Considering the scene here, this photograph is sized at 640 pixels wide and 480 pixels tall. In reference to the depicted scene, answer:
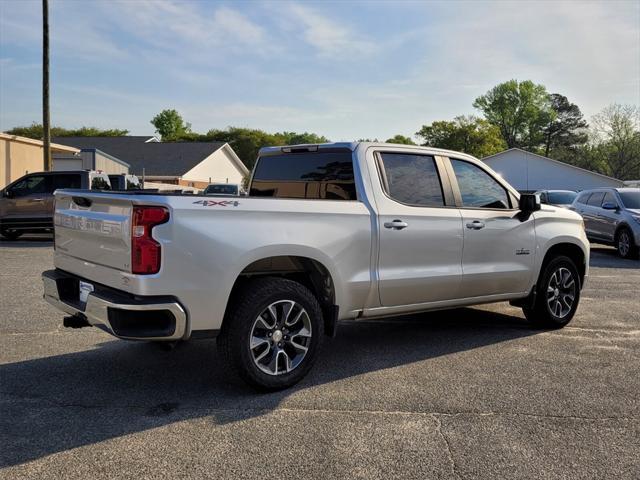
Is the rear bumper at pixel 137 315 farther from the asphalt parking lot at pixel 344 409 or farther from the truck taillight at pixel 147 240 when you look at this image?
the asphalt parking lot at pixel 344 409

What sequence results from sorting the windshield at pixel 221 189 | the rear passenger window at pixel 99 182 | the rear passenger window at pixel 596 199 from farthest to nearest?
the windshield at pixel 221 189 → the rear passenger window at pixel 99 182 → the rear passenger window at pixel 596 199

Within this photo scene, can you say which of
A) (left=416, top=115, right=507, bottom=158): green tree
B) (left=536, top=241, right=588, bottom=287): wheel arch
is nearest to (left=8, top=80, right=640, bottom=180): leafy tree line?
(left=416, top=115, right=507, bottom=158): green tree

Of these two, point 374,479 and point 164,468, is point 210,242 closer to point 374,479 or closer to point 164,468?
point 164,468

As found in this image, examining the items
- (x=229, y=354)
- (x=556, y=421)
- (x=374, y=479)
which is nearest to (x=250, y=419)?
(x=229, y=354)

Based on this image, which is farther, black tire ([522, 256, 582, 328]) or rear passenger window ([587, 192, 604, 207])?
rear passenger window ([587, 192, 604, 207])

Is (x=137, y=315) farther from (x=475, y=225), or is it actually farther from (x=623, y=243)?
(x=623, y=243)

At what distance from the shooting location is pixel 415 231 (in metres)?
5.27

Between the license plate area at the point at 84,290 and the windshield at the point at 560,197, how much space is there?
63.0 feet

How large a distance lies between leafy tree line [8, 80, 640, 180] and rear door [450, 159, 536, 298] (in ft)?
169

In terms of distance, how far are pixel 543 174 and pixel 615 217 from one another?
1584 inches

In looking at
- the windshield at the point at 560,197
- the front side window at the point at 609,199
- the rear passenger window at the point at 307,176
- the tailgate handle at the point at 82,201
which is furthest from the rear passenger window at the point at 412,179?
the windshield at the point at 560,197

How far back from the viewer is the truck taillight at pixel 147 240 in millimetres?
3910

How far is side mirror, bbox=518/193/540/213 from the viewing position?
20.2 feet

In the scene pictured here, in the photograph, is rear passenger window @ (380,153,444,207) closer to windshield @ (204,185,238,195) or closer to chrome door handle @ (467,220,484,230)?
chrome door handle @ (467,220,484,230)
